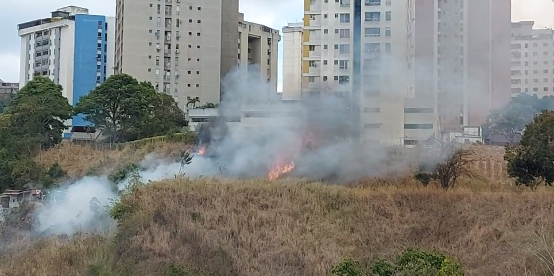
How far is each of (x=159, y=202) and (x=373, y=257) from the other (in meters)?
7.01

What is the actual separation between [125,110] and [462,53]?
24104mm

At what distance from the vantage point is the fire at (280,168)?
26.0 meters

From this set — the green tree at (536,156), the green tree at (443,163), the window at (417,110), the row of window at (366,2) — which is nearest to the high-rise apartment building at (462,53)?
the window at (417,110)

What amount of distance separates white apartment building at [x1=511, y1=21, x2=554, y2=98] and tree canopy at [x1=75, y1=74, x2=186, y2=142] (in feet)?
71.2

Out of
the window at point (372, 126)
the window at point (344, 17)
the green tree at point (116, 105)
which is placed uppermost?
the window at point (344, 17)

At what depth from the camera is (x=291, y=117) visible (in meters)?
28.0

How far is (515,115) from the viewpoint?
115 ft

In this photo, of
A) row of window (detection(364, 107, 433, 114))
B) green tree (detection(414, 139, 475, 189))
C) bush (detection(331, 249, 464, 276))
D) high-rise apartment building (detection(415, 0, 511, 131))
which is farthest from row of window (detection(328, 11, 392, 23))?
bush (detection(331, 249, 464, 276))

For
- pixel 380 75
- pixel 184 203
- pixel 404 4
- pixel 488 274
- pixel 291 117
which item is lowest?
pixel 488 274

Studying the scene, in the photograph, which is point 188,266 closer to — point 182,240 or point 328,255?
point 182,240

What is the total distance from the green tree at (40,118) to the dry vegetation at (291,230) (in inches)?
727

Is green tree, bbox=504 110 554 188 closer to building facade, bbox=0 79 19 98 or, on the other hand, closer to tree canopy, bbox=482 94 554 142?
tree canopy, bbox=482 94 554 142

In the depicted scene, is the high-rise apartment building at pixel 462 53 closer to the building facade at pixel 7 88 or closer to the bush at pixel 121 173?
the bush at pixel 121 173

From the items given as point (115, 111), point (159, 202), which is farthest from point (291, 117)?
point (115, 111)
